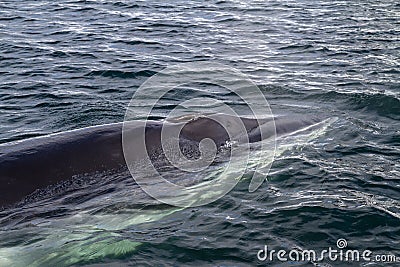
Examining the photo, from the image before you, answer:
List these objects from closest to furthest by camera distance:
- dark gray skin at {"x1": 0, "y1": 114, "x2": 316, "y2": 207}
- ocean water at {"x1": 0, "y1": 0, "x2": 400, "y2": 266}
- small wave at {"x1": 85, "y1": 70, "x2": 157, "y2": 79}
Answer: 1. ocean water at {"x1": 0, "y1": 0, "x2": 400, "y2": 266}
2. dark gray skin at {"x1": 0, "y1": 114, "x2": 316, "y2": 207}
3. small wave at {"x1": 85, "y1": 70, "x2": 157, "y2": 79}

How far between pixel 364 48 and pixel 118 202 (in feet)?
34.2

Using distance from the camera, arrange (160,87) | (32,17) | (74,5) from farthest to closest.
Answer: (74,5), (32,17), (160,87)

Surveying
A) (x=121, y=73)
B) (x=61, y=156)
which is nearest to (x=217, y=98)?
(x=121, y=73)

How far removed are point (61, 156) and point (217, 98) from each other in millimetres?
6163

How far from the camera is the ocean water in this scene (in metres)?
7.36

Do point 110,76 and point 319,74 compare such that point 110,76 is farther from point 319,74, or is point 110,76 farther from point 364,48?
point 364,48

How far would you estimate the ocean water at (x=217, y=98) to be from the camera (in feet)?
24.1

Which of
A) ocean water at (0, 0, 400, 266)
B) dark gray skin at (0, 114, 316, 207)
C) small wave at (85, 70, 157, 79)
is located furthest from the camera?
small wave at (85, 70, 157, 79)

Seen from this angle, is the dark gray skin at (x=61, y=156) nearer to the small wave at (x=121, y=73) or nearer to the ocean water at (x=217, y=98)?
the ocean water at (x=217, y=98)

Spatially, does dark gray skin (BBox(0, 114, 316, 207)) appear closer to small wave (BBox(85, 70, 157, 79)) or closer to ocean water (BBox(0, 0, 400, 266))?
ocean water (BBox(0, 0, 400, 266))

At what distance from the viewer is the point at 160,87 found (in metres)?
14.7

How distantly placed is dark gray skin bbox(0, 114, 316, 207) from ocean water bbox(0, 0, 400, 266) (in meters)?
0.16

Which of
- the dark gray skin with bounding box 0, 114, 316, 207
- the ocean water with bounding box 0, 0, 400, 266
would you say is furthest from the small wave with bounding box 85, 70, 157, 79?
the dark gray skin with bounding box 0, 114, 316, 207

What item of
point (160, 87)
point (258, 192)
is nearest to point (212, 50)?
point (160, 87)
